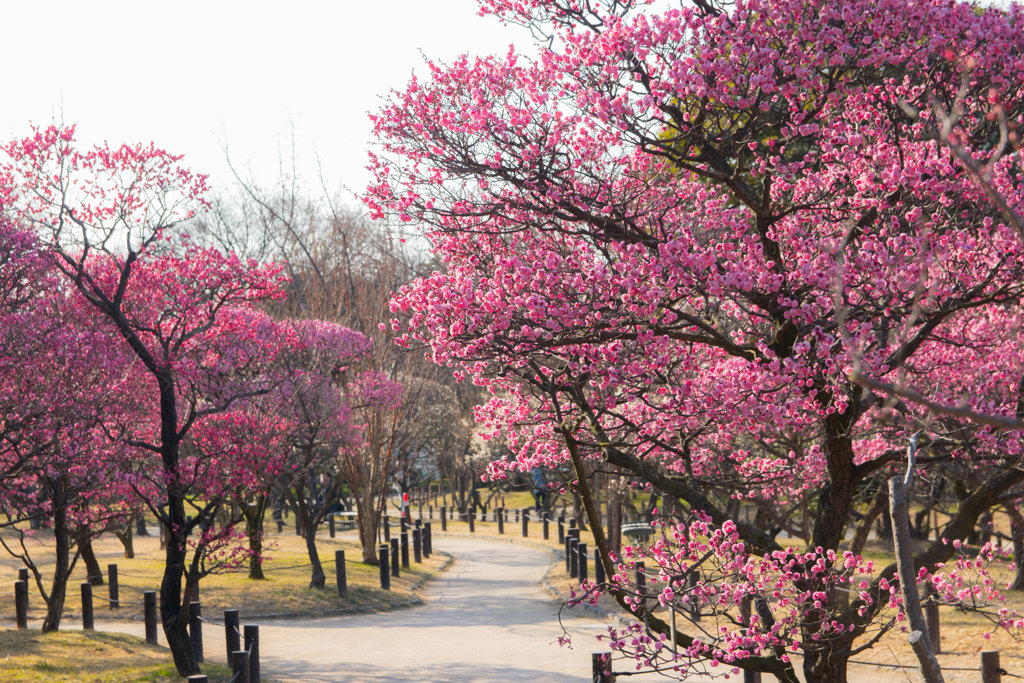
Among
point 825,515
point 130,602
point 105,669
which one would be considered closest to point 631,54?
point 825,515

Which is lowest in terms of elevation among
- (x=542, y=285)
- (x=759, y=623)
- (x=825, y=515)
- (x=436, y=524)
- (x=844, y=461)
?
(x=436, y=524)

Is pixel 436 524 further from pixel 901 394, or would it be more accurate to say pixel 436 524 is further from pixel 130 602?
pixel 901 394

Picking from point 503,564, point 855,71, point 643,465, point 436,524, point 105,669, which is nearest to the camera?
point 855,71

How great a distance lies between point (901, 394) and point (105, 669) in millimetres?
11633

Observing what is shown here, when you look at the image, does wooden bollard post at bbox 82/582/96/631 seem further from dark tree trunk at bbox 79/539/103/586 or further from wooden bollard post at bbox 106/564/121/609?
dark tree trunk at bbox 79/539/103/586

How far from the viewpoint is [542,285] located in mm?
6465

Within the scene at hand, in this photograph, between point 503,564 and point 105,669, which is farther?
point 503,564

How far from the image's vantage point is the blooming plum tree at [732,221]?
6.29 metres

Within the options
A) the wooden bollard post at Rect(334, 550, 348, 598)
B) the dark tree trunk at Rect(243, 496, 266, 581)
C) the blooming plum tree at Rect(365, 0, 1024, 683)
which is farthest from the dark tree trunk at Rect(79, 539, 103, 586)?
the blooming plum tree at Rect(365, 0, 1024, 683)

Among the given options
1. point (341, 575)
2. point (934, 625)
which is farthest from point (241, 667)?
point (341, 575)

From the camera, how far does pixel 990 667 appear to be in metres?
7.07

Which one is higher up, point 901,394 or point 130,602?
point 901,394

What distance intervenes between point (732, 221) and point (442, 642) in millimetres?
9519

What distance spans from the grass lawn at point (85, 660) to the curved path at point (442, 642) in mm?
1141
